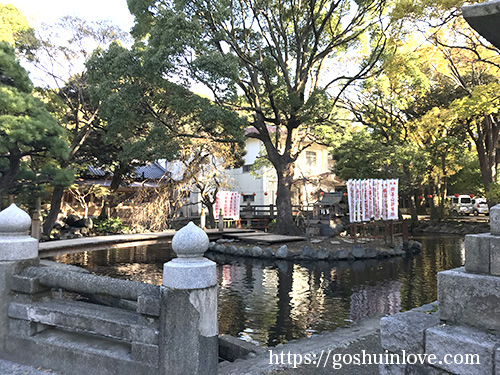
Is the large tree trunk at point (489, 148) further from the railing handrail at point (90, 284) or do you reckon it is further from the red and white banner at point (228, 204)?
the railing handrail at point (90, 284)

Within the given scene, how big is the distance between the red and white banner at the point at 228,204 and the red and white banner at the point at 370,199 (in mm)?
7660

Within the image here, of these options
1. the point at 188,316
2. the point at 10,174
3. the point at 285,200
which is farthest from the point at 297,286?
the point at 10,174

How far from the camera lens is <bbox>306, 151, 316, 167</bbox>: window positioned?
30.6 meters

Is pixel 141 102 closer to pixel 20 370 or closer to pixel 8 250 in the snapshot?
pixel 8 250

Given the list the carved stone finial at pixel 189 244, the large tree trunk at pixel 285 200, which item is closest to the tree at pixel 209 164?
the large tree trunk at pixel 285 200

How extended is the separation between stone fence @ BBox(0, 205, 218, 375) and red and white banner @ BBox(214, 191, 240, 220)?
16100 mm

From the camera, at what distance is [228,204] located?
20.8 m

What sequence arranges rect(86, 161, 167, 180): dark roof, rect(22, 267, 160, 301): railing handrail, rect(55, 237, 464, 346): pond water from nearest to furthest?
rect(22, 267, 160, 301): railing handrail
rect(55, 237, 464, 346): pond water
rect(86, 161, 167, 180): dark roof

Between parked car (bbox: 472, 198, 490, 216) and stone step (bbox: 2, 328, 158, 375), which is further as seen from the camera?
parked car (bbox: 472, 198, 490, 216)

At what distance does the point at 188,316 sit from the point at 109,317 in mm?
967

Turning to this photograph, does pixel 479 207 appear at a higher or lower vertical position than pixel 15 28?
lower

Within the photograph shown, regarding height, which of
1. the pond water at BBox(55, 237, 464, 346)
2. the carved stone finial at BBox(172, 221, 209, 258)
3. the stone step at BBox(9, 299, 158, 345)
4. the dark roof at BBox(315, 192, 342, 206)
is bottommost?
the pond water at BBox(55, 237, 464, 346)

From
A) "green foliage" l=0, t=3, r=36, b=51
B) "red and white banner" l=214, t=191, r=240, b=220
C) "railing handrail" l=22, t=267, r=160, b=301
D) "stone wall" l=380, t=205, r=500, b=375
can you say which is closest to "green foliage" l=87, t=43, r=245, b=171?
"green foliage" l=0, t=3, r=36, b=51

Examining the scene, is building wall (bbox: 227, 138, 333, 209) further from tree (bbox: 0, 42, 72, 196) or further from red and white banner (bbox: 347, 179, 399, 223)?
tree (bbox: 0, 42, 72, 196)
